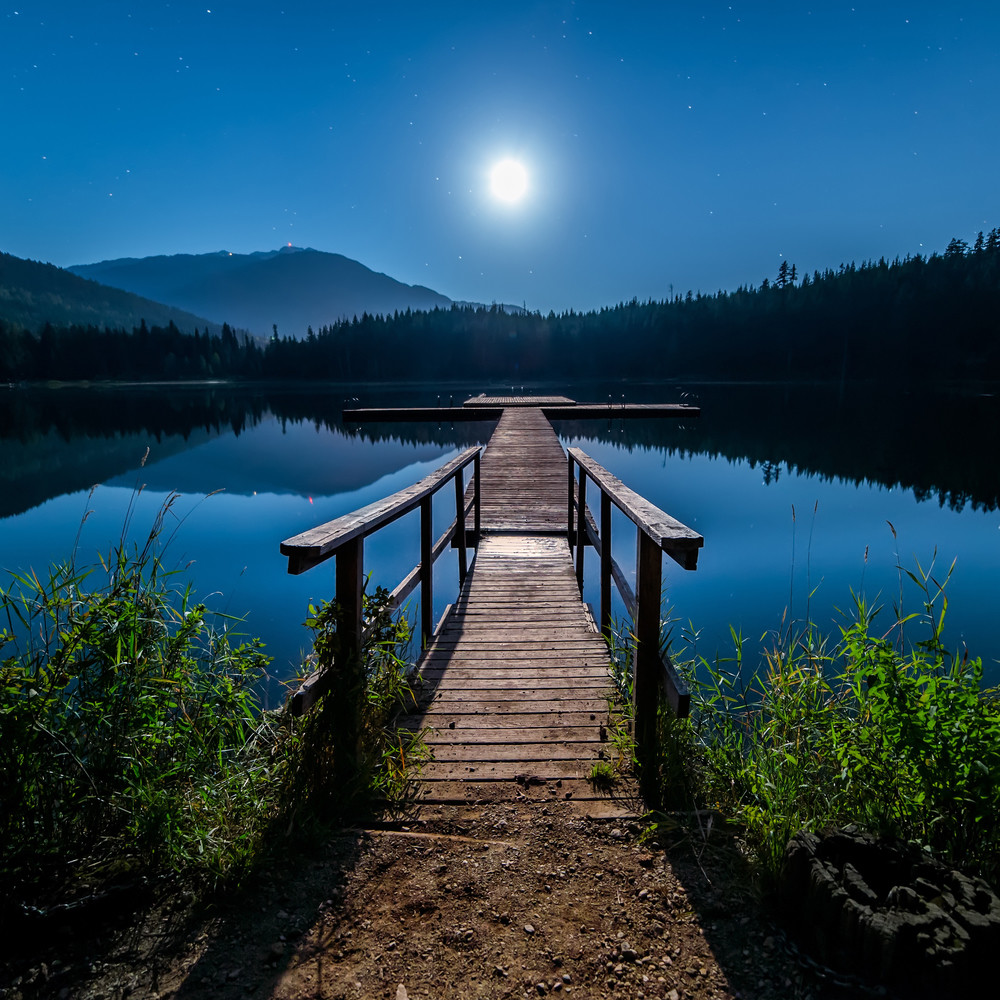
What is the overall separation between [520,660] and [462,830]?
187cm

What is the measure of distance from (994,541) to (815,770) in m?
13.0

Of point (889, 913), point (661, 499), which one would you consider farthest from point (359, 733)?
point (661, 499)

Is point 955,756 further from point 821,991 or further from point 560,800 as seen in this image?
point 560,800

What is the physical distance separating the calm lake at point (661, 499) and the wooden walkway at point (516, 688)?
1079 mm

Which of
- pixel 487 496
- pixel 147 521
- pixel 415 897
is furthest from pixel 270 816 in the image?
pixel 147 521

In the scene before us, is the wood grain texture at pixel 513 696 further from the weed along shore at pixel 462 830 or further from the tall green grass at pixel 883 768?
the tall green grass at pixel 883 768

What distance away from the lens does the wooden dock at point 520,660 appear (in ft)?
9.04

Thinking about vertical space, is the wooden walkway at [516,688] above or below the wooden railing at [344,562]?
below

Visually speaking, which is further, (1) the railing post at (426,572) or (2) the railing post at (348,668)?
(1) the railing post at (426,572)

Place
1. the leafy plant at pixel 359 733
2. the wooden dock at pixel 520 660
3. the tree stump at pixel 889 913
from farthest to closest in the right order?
the wooden dock at pixel 520 660
the leafy plant at pixel 359 733
the tree stump at pixel 889 913

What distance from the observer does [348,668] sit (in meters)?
2.77

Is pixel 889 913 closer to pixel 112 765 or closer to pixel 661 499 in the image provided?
pixel 112 765

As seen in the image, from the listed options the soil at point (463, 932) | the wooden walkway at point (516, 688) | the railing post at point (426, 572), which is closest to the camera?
the soil at point (463, 932)

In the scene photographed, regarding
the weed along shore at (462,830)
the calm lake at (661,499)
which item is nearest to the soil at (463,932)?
the weed along shore at (462,830)
